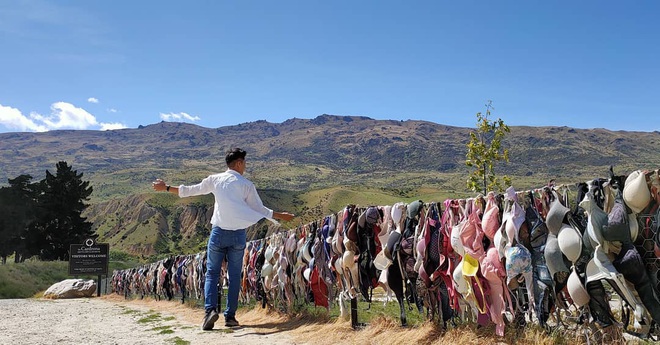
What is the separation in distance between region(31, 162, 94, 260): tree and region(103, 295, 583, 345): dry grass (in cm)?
5822

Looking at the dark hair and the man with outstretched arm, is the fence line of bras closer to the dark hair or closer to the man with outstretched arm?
the man with outstretched arm

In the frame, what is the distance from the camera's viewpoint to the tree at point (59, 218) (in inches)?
2297

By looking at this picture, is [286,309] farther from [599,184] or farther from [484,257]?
[599,184]

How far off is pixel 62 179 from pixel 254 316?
6015cm

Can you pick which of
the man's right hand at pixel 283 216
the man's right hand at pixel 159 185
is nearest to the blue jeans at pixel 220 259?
the man's right hand at pixel 283 216

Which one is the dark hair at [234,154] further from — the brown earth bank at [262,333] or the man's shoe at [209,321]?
the brown earth bank at [262,333]

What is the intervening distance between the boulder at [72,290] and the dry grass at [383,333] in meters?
21.1

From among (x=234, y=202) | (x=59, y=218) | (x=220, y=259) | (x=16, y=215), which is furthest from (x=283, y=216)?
(x=16, y=215)

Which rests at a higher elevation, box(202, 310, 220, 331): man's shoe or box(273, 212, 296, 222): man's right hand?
box(273, 212, 296, 222): man's right hand

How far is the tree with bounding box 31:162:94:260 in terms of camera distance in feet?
191

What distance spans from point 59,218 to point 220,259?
196 ft

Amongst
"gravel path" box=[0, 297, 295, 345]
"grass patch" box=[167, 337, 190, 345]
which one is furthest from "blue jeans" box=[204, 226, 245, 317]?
"grass patch" box=[167, 337, 190, 345]

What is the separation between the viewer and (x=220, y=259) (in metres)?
6.88

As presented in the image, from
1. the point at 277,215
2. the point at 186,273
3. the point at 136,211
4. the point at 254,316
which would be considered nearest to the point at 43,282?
the point at 186,273
